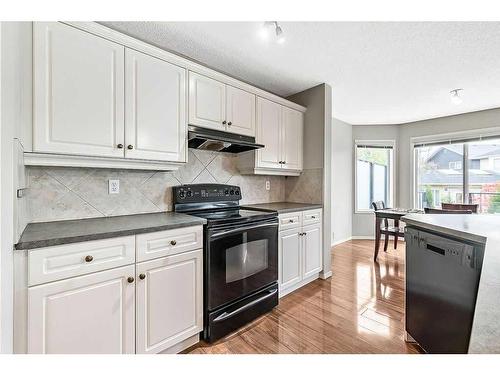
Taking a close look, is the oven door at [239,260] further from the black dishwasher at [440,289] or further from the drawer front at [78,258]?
the black dishwasher at [440,289]

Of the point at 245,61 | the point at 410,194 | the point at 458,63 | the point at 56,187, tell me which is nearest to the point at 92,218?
the point at 56,187

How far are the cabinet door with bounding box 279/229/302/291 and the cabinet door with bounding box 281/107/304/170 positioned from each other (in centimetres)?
83

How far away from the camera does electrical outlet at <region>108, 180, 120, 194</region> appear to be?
181 centimetres

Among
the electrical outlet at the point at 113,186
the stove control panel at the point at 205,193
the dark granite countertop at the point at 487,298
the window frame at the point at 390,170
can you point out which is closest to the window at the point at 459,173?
the window frame at the point at 390,170

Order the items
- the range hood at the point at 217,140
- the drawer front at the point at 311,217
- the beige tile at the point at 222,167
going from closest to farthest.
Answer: the range hood at the point at 217,140 → the beige tile at the point at 222,167 → the drawer front at the point at 311,217

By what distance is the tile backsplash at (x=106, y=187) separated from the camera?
156 cm

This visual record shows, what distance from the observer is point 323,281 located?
2.82m

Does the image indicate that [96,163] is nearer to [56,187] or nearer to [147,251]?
[56,187]

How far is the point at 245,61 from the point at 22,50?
163cm

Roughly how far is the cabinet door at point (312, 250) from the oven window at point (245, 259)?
676 mm

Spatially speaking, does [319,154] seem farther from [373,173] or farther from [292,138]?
[373,173]

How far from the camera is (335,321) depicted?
200 cm

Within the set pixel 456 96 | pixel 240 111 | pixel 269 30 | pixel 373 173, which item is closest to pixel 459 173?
pixel 373 173
